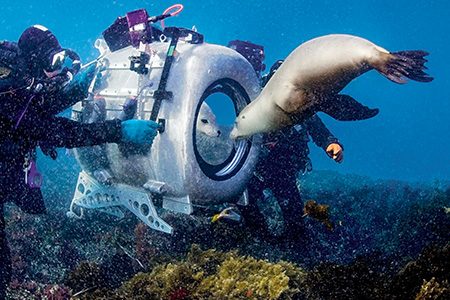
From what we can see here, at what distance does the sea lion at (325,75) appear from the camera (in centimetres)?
279

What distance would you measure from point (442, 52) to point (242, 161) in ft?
386

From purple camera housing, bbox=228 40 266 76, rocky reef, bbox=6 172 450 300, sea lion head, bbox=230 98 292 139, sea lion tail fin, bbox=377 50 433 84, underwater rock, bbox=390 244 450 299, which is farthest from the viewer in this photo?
purple camera housing, bbox=228 40 266 76

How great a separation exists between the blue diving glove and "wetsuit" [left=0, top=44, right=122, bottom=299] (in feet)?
0.53

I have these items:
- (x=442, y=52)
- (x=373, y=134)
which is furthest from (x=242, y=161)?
(x=373, y=134)

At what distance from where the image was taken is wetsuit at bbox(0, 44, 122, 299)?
422 centimetres

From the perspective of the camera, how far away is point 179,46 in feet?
17.3

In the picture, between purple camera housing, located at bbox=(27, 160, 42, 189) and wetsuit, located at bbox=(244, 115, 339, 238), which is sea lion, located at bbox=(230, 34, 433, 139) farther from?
purple camera housing, located at bbox=(27, 160, 42, 189)

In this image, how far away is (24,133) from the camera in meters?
4.30

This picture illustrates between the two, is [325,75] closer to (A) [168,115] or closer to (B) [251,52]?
(A) [168,115]

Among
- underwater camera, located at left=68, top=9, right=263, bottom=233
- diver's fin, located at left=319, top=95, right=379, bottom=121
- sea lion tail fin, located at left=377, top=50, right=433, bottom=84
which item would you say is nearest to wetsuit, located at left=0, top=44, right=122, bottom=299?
underwater camera, located at left=68, top=9, right=263, bottom=233

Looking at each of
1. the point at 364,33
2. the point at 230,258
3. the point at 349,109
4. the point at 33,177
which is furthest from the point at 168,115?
the point at 364,33

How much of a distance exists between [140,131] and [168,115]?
1.30 feet

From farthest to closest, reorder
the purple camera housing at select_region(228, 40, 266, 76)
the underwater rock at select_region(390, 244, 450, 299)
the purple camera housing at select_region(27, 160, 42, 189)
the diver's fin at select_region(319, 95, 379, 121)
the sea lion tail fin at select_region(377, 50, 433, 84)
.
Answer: the purple camera housing at select_region(228, 40, 266, 76) → the purple camera housing at select_region(27, 160, 42, 189) → the diver's fin at select_region(319, 95, 379, 121) → the underwater rock at select_region(390, 244, 450, 299) → the sea lion tail fin at select_region(377, 50, 433, 84)

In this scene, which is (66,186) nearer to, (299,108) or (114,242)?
(114,242)
